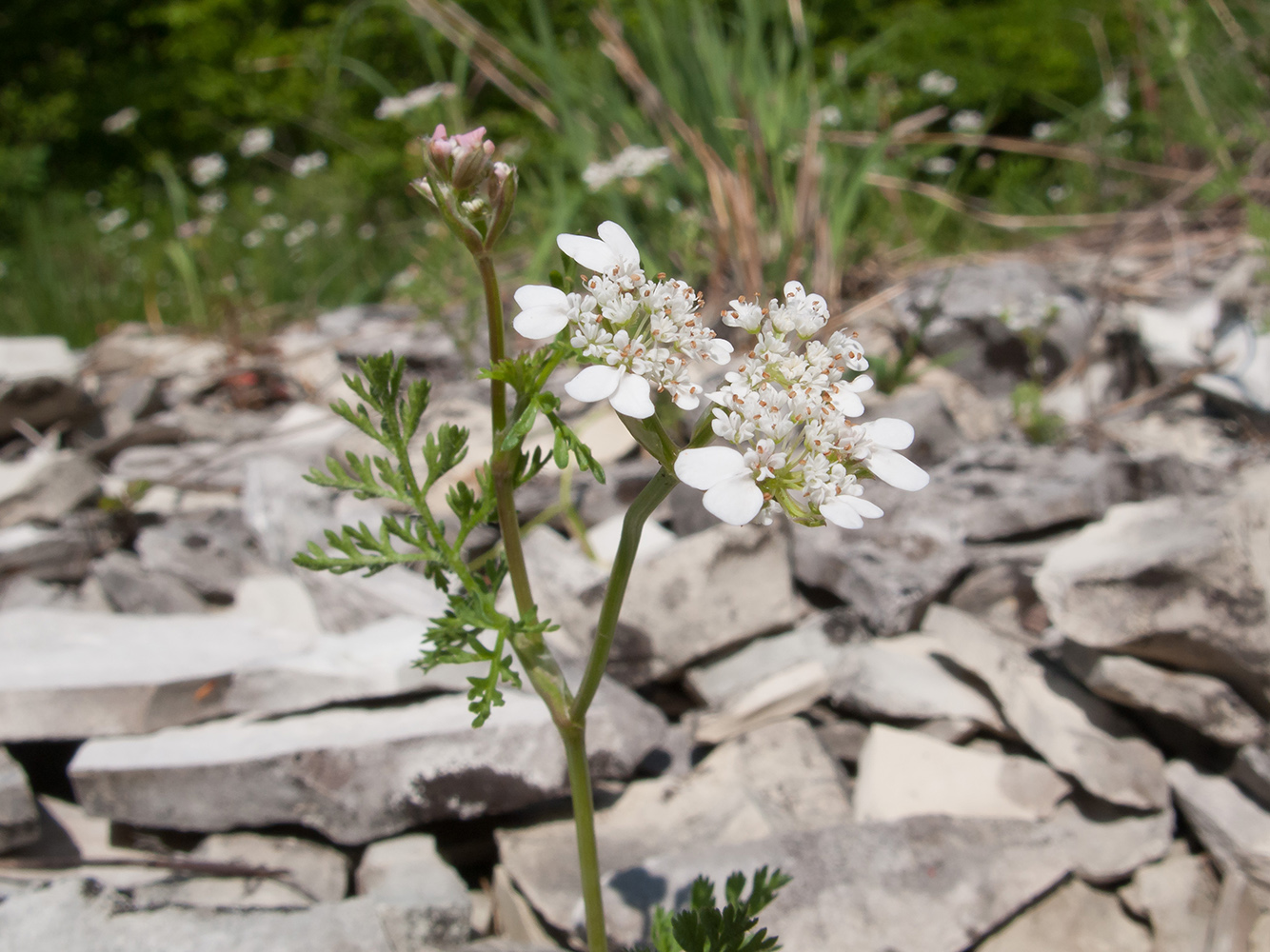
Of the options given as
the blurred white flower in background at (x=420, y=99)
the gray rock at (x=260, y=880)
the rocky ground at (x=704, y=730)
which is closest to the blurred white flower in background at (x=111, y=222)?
the blurred white flower in background at (x=420, y=99)

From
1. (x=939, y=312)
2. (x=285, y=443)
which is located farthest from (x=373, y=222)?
(x=939, y=312)

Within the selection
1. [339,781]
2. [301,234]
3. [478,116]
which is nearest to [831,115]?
[301,234]

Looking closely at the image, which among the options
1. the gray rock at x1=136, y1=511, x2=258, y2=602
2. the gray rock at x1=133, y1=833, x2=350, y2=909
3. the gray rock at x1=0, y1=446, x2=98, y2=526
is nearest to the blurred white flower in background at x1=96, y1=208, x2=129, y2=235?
the gray rock at x1=0, y1=446, x2=98, y2=526

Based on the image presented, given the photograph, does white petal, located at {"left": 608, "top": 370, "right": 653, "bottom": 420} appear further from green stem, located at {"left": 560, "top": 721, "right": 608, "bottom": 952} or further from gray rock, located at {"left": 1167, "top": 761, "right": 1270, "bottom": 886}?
gray rock, located at {"left": 1167, "top": 761, "right": 1270, "bottom": 886}

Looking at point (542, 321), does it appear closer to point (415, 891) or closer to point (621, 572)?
point (621, 572)

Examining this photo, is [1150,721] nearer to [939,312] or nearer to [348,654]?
[348,654]

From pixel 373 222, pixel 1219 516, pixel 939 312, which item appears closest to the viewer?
pixel 1219 516
